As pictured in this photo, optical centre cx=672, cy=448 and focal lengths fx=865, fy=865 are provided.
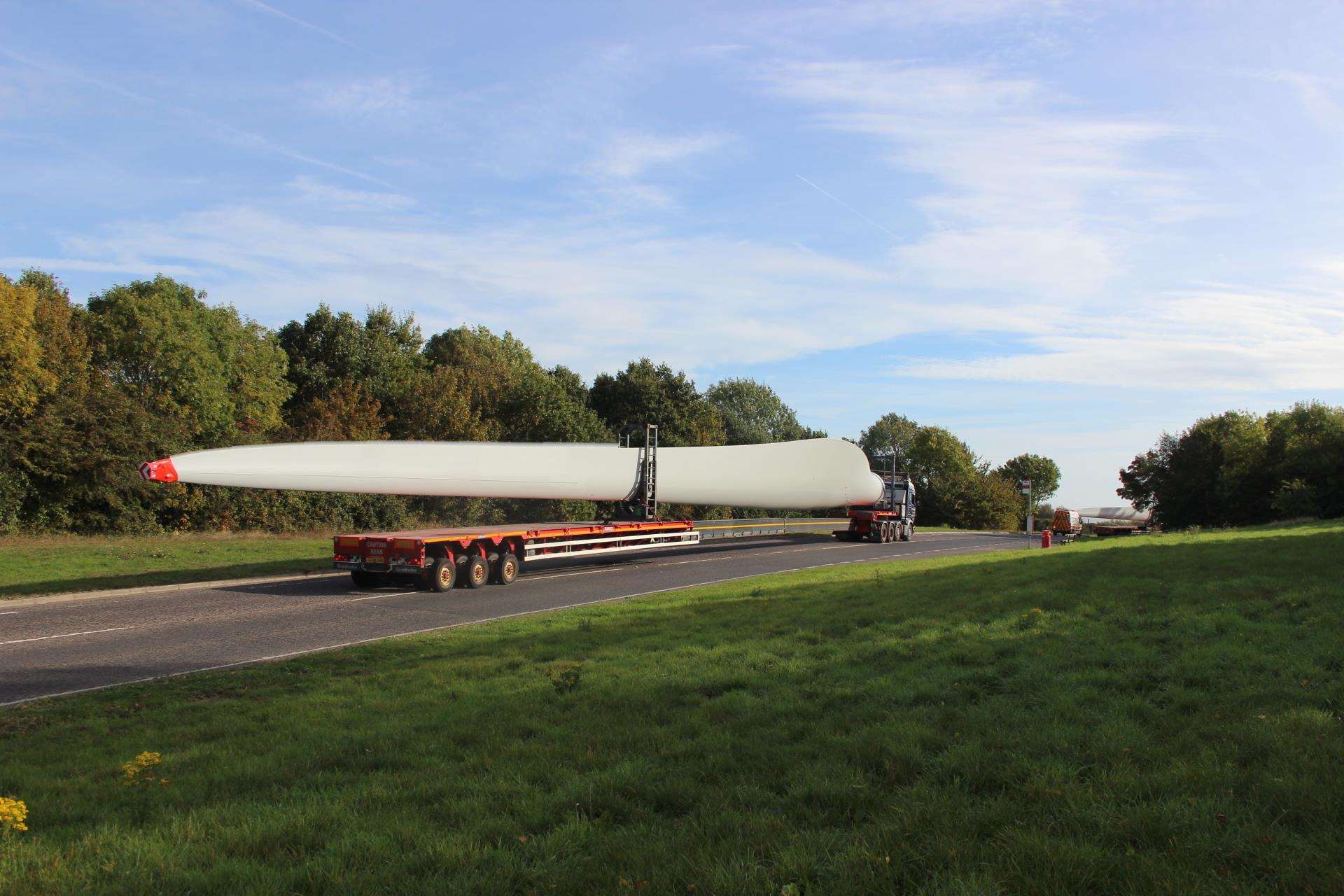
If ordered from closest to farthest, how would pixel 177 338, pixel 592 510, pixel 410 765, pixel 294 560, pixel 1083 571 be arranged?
1. pixel 410 765
2. pixel 1083 571
3. pixel 294 560
4. pixel 177 338
5. pixel 592 510

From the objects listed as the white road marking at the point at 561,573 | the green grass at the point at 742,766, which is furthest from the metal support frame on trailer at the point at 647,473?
the green grass at the point at 742,766

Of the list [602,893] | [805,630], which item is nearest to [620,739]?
[602,893]

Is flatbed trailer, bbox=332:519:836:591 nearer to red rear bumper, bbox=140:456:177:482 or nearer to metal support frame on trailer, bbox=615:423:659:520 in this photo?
metal support frame on trailer, bbox=615:423:659:520

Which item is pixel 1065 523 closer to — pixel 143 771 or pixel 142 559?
pixel 142 559

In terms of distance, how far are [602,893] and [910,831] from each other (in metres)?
1.68

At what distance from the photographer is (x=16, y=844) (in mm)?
4848

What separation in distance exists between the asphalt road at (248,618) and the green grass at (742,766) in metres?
1.72

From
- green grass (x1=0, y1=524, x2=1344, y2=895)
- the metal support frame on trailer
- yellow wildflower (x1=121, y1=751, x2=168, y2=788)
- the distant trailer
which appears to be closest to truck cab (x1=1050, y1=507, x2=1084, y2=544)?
the distant trailer

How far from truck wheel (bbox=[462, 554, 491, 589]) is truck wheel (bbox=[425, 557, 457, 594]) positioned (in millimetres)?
318

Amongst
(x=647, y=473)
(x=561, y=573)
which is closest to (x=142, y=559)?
(x=561, y=573)

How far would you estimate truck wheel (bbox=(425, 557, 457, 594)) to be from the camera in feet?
63.9

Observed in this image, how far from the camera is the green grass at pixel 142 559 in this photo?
20281 mm

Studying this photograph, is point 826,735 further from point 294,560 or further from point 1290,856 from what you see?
point 294,560

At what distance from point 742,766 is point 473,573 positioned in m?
15.1
